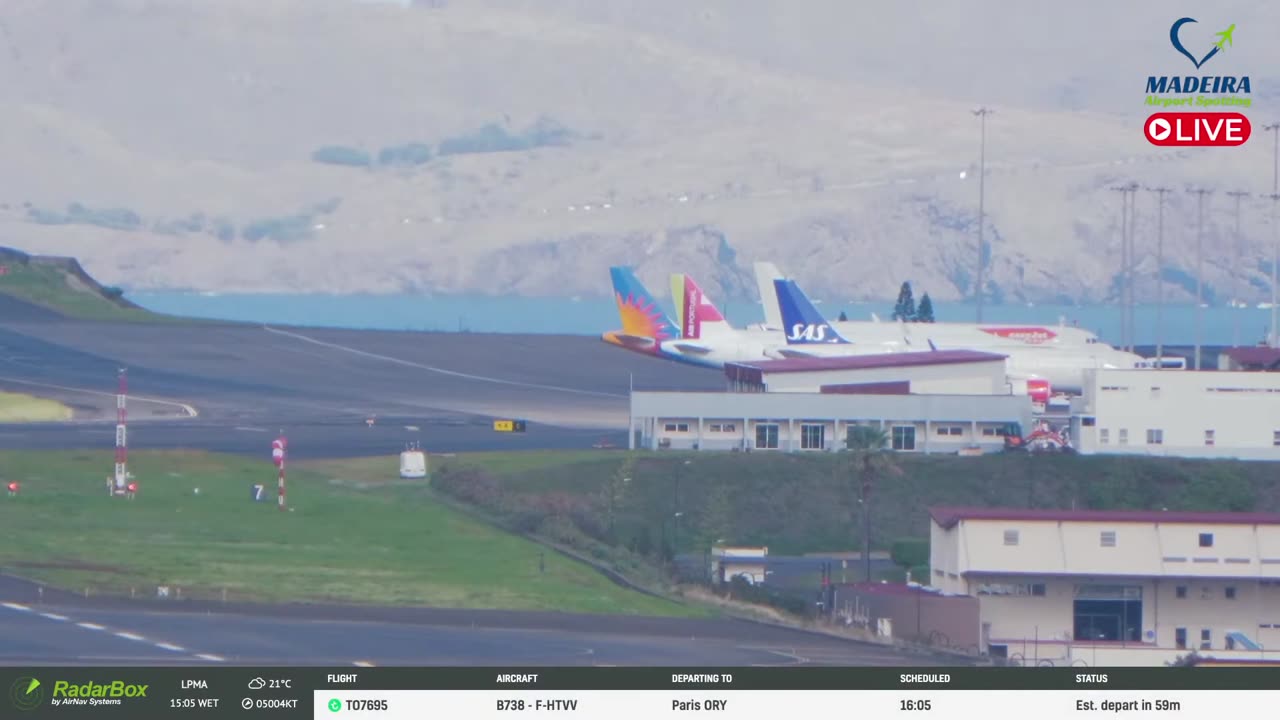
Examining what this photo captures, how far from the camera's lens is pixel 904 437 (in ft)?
235

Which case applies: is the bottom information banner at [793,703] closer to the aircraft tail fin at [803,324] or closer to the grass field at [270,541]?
the grass field at [270,541]

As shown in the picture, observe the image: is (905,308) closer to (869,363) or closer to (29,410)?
Answer: (869,363)

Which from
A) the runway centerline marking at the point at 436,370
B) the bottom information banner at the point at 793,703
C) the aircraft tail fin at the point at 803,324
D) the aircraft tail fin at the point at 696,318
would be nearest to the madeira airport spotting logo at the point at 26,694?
the bottom information banner at the point at 793,703

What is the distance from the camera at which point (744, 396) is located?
70562 millimetres

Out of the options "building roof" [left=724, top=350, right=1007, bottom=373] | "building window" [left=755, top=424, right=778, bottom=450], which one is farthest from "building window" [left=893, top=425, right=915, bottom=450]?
"building roof" [left=724, top=350, right=1007, bottom=373]

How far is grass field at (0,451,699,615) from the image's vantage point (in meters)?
39.7

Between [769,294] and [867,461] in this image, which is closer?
[867,461]

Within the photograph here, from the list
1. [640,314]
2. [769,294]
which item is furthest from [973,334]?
[640,314]

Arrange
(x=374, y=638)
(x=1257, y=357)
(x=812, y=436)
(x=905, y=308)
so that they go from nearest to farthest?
(x=374, y=638)
(x=812, y=436)
(x=1257, y=357)
(x=905, y=308)

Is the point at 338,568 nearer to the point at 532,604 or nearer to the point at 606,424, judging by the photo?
the point at 532,604

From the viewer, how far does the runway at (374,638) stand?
2955 cm

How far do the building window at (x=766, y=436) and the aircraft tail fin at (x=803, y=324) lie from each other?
22906mm

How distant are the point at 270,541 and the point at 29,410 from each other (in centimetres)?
3513

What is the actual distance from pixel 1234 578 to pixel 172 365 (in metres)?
66.4
